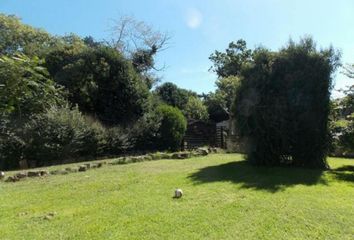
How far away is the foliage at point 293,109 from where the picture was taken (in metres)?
9.59

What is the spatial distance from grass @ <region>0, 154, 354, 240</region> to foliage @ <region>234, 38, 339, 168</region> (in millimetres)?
1301

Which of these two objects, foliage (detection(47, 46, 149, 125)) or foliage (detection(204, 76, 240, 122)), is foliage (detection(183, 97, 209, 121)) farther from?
foliage (detection(47, 46, 149, 125))

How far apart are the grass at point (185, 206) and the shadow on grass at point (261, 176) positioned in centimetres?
2

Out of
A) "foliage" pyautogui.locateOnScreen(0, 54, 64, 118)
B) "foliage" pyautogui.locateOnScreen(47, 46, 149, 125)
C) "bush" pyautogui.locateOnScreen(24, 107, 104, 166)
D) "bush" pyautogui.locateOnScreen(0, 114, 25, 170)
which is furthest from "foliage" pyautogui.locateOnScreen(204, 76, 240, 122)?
"foliage" pyautogui.locateOnScreen(0, 54, 64, 118)

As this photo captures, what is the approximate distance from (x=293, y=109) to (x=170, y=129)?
8218 mm

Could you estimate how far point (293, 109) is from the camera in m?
9.69

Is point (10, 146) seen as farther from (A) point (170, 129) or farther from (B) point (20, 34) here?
(B) point (20, 34)

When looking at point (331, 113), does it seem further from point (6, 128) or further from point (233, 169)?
point (6, 128)

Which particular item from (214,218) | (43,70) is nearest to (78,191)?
(214,218)

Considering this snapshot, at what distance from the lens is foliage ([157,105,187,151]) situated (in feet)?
55.9

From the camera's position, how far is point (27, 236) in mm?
4336

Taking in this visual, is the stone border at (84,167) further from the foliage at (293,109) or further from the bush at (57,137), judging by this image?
the foliage at (293,109)

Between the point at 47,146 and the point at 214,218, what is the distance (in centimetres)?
930

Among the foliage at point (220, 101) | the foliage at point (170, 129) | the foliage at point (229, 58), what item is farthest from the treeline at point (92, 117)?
the foliage at point (229, 58)
